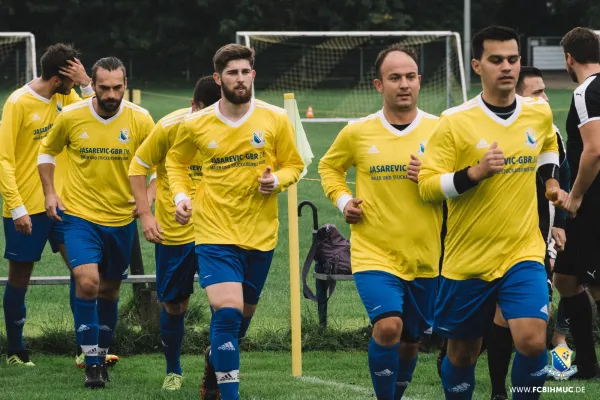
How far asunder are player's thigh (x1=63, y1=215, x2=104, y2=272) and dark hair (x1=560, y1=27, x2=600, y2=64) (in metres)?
3.48

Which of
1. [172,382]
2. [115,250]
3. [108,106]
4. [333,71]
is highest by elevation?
[333,71]

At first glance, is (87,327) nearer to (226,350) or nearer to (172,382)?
(172,382)

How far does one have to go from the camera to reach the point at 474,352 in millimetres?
6332

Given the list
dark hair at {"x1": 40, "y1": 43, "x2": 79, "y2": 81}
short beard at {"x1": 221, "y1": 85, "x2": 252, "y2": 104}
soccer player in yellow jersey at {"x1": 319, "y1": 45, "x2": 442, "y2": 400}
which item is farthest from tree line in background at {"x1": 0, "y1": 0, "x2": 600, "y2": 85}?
soccer player in yellow jersey at {"x1": 319, "y1": 45, "x2": 442, "y2": 400}

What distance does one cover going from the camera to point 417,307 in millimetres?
6766

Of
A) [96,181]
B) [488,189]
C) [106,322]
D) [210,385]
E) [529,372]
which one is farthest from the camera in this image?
[106,322]

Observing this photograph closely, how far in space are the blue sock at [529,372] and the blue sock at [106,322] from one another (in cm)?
353

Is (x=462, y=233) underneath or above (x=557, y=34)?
underneath

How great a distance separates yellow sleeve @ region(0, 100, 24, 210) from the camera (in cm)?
860

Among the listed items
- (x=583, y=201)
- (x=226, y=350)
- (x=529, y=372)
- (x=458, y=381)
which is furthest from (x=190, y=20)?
Answer: (x=529, y=372)

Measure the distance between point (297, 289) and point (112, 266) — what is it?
4.60 ft

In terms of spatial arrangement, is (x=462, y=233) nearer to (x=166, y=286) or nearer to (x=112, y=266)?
(x=166, y=286)

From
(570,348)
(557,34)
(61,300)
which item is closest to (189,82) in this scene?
(557,34)

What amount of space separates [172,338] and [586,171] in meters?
2.98
